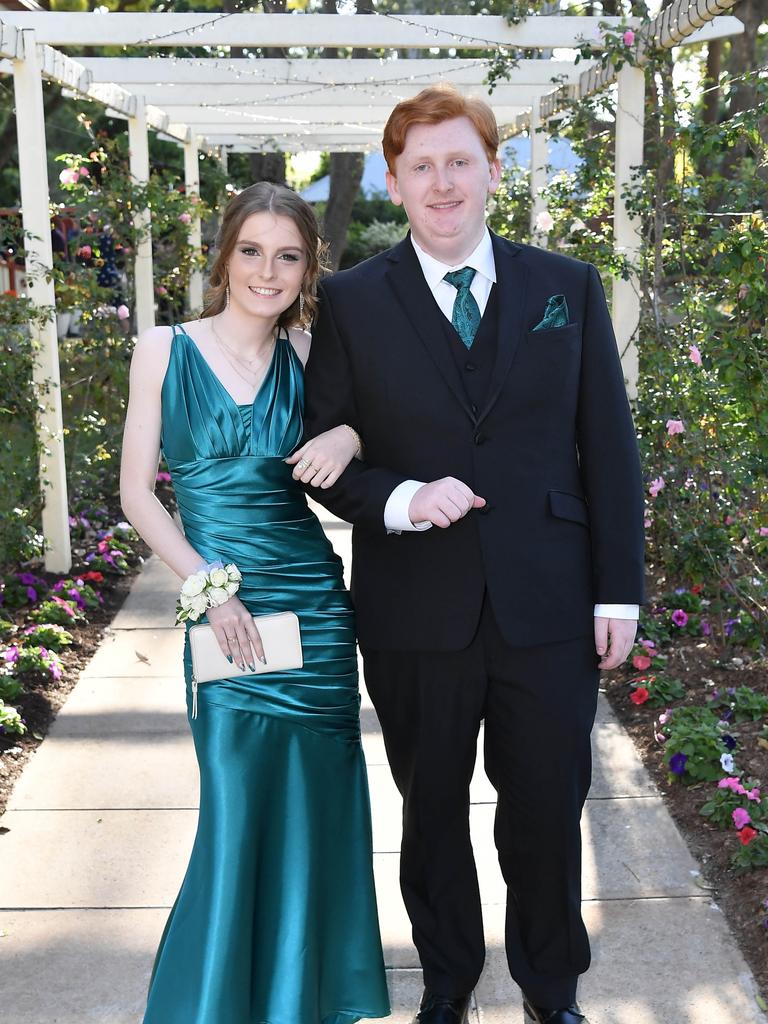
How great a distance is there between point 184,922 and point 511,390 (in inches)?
54.4

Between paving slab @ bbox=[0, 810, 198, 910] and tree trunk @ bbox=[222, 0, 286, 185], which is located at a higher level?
tree trunk @ bbox=[222, 0, 286, 185]

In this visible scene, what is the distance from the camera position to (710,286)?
5707 mm

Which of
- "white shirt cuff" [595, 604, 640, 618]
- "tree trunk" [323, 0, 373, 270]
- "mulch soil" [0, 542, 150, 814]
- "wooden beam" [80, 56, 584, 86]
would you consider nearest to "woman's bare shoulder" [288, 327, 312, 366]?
"white shirt cuff" [595, 604, 640, 618]

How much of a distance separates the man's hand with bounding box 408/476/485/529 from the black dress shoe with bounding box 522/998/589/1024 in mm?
1238

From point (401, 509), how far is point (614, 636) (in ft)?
1.81

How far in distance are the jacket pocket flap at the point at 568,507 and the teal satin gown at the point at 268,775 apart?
60cm

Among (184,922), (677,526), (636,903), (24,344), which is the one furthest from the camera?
(24,344)

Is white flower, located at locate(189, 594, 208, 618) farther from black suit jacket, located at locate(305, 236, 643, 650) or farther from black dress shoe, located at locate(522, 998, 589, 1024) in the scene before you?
black dress shoe, located at locate(522, 998, 589, 1024)

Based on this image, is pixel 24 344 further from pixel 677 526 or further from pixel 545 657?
pixel 545 657

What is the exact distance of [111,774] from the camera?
457cm

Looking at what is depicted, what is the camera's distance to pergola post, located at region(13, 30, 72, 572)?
653 centimetres

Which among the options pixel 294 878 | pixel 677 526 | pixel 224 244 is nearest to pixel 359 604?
pixel 294 878

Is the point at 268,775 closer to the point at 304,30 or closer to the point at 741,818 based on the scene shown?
the point at 741,818

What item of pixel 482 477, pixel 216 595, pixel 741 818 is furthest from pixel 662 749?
pixel 216 595
